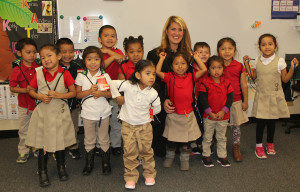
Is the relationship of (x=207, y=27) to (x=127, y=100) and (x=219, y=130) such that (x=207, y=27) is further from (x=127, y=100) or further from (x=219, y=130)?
(x=127, y=100)

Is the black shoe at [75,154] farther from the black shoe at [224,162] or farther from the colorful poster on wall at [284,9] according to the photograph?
the colorful poster on wall at [284,9]

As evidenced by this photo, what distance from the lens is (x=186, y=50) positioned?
2.65 meters

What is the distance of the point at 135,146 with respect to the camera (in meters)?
2.22

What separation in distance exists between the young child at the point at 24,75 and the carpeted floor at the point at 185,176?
1.53ft

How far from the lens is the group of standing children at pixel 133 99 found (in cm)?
218

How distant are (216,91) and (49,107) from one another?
159cm

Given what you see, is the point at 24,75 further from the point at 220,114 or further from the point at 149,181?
the point at 220,114

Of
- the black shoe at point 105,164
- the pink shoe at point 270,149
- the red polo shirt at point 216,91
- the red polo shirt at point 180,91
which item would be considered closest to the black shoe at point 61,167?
the black shoe at point 105,164

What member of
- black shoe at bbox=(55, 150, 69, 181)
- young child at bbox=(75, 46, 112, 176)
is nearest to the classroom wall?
young child at bbox=(75, 46, 112, 176)

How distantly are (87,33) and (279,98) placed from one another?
264 cm

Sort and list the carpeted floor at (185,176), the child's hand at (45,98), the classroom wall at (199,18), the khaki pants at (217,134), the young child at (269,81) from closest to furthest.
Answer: the child's hand at (45,98) < the carpeted floor at (185,176) < the khaki pants at (217,134) < the young child at (269,81) < the classroom wall at (199,18)

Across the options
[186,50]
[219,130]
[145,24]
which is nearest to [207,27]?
[145,24]

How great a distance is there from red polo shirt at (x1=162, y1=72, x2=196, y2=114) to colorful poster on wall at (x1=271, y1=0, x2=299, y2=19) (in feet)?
8.00

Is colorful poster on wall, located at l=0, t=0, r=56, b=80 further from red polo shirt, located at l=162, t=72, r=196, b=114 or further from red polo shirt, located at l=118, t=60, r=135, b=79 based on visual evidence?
red polo shirt, located at l=162, t=72, r=196, b=114
